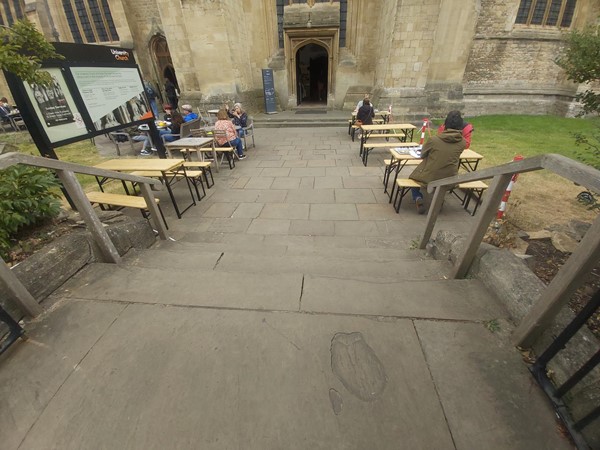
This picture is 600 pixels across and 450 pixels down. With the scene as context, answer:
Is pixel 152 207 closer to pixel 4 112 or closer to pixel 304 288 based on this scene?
pixel 304 288

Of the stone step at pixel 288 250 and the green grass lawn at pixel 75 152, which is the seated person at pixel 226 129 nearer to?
the green grass lawn at pixel 75 152

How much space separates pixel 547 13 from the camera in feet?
39.0

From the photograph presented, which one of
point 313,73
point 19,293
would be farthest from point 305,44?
point 19,293

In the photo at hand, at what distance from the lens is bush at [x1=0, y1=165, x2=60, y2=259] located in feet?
6.69

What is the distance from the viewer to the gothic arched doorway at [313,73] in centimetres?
A: 1586

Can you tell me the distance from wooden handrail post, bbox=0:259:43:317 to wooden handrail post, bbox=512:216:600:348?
9.30 ft

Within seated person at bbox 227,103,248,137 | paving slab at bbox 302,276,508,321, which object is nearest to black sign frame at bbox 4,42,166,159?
seated person at bbox 227,103,248,137

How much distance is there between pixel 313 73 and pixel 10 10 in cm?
1885

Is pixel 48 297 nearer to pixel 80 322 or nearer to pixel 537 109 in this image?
pixel 80 322

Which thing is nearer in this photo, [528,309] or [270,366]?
[270,366]

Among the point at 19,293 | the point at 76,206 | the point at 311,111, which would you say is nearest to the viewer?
the point at 19,293

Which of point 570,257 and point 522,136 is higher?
point 570,257

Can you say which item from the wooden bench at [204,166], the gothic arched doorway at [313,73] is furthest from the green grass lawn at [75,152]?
the gothic arched doorway at [313,73]

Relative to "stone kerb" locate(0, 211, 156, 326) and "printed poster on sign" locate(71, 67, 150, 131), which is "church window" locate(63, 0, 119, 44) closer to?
"printed poster on sign" locate(71, 67, 150, 131)
